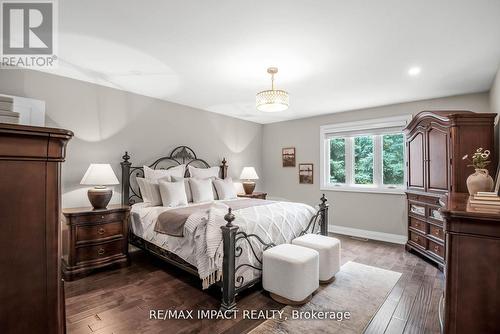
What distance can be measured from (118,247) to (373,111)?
15.6 feet

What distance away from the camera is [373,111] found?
15.6ft

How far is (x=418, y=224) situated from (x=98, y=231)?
434 cm

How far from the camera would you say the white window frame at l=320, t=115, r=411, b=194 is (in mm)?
4512

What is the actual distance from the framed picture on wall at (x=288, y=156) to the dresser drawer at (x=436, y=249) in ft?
10.2

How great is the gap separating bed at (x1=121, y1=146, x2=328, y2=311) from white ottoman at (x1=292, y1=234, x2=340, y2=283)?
0.28 metres

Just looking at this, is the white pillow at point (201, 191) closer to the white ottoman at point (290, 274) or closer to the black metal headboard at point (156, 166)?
the black metal headboard at point (156, 166)

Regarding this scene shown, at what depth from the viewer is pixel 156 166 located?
168 inches

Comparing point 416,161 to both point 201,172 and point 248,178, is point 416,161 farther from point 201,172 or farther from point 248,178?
point 201,172

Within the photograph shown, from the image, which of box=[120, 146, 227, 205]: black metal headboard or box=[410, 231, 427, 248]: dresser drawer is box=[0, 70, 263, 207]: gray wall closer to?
box=[120, 146, 227, 205]: black metal headboard

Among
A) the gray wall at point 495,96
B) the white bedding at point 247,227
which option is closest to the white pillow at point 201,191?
the white bedding at point 247,227

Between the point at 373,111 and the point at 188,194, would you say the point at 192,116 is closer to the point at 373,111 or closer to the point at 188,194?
the point at 188,194

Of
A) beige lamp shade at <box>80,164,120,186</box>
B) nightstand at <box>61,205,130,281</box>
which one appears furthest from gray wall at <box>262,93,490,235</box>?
beige lamp shade at <box>80,164,120,186</box>

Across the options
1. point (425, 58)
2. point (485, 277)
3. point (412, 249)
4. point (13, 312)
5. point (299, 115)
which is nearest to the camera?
point (13, 312)

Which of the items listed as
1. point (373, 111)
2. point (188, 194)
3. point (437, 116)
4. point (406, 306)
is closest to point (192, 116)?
point (188, 194)
